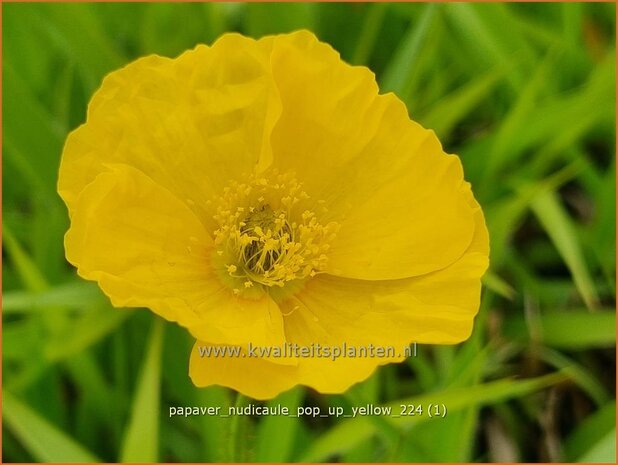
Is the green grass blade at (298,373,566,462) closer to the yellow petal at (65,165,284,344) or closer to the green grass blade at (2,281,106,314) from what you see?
the yellow petal at (65,165,284,344)

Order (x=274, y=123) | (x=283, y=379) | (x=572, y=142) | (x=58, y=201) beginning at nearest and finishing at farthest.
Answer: (x=283, y=379) → (x=274, y=123) → (x=58, y=201) → (x=572, y=142)

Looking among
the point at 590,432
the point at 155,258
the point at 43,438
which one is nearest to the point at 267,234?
the point at 155,258

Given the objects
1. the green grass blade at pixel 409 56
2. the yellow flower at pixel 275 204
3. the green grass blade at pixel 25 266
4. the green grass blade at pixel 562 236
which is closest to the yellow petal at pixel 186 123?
the yellow flower at pixel 275 204

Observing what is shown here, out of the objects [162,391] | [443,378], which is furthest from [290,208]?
[162,391]

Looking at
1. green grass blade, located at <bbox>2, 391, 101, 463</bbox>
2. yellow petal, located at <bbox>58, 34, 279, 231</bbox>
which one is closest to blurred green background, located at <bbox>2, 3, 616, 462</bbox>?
green grass blade, located at <bbox>2, 391, 101, 463</bbox>

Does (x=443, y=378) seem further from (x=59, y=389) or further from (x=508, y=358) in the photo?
(x=59, y=389)

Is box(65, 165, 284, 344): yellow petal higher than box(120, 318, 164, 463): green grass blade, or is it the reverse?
box(65, 165, 284, 344): yellow petal

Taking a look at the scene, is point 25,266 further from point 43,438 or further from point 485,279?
point 485,279

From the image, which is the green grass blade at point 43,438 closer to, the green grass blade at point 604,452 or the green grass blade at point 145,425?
the green grass blade at point 145,425
